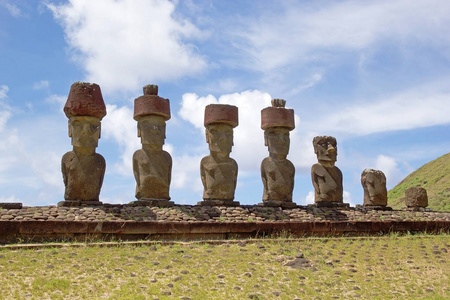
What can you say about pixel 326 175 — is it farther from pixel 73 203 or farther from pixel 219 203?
pixel 73 203

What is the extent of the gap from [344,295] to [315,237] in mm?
4420

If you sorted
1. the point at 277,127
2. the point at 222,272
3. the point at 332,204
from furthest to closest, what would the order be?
the point at 332,204 < the point at 277,127 < the point at 222,272

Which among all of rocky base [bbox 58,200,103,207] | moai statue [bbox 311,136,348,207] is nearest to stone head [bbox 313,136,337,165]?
moai statue [bbox 311,136,348,207]

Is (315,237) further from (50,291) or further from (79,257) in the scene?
(50,291)

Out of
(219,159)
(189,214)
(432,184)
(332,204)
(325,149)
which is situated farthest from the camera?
(432,184)

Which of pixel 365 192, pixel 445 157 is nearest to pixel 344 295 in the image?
pixel 365 192

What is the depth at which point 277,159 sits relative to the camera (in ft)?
53.8

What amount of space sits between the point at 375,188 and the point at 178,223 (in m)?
9.35

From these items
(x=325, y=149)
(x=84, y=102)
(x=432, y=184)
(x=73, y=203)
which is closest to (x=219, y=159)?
(x=325, y=149)

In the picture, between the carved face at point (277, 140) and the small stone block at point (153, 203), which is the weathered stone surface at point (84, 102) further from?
the carved face at point (277, 140)

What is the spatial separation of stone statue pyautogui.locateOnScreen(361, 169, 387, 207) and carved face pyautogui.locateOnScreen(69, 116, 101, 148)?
9.80 metres

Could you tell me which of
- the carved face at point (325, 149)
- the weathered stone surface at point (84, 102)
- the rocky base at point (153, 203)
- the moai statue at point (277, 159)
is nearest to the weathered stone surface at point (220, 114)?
the moai statue at point (277, 159)

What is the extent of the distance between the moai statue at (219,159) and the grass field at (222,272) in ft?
13.6

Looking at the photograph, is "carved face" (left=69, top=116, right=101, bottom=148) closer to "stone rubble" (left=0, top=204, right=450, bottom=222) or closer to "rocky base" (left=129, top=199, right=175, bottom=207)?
"stone rubble" (left=0, top=204, right=450, bottom=222)
